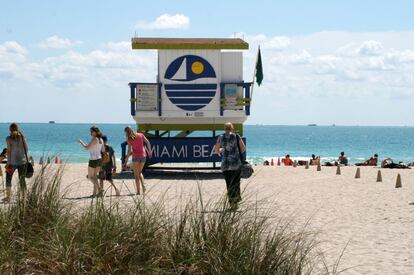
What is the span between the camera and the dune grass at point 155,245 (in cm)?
640

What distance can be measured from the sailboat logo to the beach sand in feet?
7.60

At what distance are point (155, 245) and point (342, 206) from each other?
9.18 meters

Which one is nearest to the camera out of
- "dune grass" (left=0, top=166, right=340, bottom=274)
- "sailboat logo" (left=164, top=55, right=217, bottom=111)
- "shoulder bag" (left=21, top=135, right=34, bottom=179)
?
"dune grass" (left=0, top=166, right=340, bottom=274)

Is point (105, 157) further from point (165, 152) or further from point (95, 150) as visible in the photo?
point (165, 152)

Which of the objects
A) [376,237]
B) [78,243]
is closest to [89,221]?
[78,243]

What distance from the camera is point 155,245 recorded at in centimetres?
673

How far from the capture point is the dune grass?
6.40 metres

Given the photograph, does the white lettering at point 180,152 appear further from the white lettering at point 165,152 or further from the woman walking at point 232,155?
the woman walking at point 232,155

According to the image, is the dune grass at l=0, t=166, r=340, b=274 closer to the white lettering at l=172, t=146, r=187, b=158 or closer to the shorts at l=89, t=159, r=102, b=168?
the shorts at l=89, t=159, r=102, b=168

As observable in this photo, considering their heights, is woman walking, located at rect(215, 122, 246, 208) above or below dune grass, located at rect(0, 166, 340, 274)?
above

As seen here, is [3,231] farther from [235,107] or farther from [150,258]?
[235,107]

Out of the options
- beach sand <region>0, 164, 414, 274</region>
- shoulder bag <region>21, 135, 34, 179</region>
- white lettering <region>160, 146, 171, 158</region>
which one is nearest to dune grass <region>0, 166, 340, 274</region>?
beach sand <region>0, 164, 414, 274</region>

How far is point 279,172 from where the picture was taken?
27141mm

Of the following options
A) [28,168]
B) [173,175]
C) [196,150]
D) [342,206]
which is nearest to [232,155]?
[342,206]
